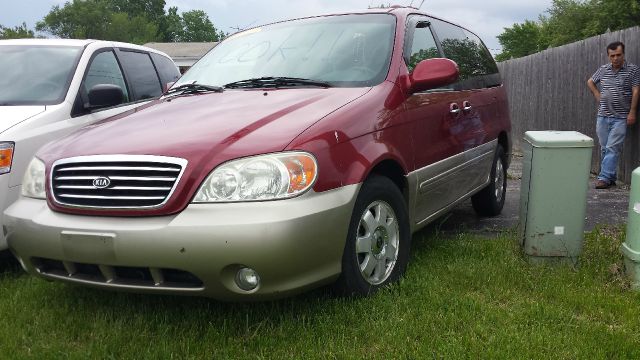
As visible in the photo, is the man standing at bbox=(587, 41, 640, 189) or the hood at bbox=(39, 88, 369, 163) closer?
the hood at bbox=(39, 88, 369, 163)

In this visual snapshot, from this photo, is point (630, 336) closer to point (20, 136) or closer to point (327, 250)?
point (327, 250)

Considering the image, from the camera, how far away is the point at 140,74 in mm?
6152

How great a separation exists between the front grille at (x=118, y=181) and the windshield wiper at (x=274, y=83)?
46.3 inches

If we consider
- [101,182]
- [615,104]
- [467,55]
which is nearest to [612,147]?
[615,104]

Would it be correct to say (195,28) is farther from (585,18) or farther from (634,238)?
(634,238)

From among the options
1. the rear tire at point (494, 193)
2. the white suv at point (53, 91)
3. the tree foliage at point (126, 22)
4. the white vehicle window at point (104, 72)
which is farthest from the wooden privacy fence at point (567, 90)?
the tree foliage at point (126, 22)

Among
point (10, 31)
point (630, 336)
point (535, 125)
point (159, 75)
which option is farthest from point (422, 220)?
point (10, 31)

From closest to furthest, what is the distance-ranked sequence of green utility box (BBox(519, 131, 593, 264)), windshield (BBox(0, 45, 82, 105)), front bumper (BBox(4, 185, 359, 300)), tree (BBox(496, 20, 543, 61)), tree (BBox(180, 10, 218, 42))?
front bumper (BBox(4, 185, 359, 300)), green utility box (BBox(519, 131, 593, 264)), windshield (BBox(0, 45, 82, 105)), tree (BBox(496, 20, 543, 61)), tree (BBox(180, 10, 218, 42))

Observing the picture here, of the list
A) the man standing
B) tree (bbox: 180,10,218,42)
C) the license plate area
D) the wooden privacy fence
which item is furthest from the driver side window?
tree (bbox: 180,10,218,42)

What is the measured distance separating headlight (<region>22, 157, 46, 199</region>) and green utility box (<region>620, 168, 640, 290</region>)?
333 centimetres

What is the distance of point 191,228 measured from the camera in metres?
2.67

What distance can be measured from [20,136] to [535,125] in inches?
400

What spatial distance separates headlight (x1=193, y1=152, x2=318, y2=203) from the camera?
2.75 meters

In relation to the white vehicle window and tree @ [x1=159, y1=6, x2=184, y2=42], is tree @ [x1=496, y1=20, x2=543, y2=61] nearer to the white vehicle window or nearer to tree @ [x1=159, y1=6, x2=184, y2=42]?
tree @ [x1=159, y1=6, x2=184, y2=42]
